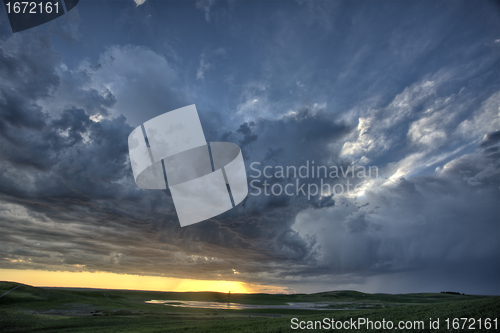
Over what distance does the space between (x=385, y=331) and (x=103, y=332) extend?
43510 mm

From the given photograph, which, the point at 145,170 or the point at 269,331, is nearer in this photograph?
the point at 269,331

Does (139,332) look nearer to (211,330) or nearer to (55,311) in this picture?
(211,330)

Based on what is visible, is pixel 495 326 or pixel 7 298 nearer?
pixel 495 326

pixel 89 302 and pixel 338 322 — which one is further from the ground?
pixel 338 322

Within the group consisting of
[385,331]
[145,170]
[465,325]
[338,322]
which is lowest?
[338,322]

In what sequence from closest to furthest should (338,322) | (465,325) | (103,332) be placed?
1. (465,325)
2. (338,322)
3. (103,332)

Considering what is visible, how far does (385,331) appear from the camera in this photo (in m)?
25.5

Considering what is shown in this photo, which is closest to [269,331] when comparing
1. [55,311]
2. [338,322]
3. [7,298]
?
[338,322]

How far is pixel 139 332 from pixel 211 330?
12.7 metres

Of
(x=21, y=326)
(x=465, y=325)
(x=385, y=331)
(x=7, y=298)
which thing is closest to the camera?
(x=465, y=325)

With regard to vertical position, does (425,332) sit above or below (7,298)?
above

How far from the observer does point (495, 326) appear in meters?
20.4

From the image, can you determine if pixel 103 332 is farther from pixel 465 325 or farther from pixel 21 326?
pixel 465 325

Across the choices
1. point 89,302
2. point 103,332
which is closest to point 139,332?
point 103,332
